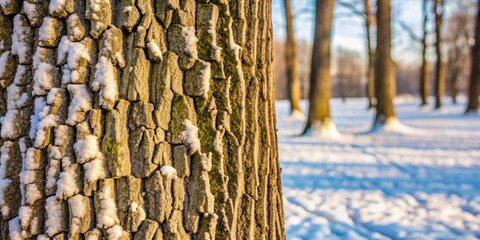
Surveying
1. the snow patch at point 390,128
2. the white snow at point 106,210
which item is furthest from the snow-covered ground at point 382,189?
the white snow at point 106,210

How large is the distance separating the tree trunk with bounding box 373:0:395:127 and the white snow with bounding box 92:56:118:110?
8.10 metres

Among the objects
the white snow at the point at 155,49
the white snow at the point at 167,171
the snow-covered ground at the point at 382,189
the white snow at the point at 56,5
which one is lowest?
the snow-covered ground at the point at 382,189

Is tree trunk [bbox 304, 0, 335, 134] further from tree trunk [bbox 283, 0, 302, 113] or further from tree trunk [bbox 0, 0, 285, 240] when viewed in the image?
tree trunk [bbox 0, 0, 285, 240]

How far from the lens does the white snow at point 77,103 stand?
3.62 ft

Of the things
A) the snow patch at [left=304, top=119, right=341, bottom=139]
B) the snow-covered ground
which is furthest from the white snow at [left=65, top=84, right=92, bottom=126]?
the snow patch at [left=304, top=119, right=341, bottom=139]

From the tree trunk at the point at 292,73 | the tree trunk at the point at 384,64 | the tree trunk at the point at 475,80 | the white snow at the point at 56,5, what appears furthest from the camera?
the tree trunk at the point at 292,73

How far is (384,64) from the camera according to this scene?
827 centimetres

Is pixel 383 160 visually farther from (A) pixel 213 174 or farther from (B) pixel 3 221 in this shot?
→ (B) pixel 3 221

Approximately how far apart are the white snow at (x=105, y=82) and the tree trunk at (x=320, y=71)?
6.85 meters

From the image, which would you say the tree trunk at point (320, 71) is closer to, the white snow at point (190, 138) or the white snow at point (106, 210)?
the white snow at point (190, 138)

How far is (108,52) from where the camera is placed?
3.68 ft

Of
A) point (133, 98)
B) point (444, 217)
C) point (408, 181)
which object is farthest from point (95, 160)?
point (408, 181)

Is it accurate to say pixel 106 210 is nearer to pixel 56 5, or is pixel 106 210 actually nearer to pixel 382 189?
pixel 56 5

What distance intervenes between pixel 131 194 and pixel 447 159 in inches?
216
